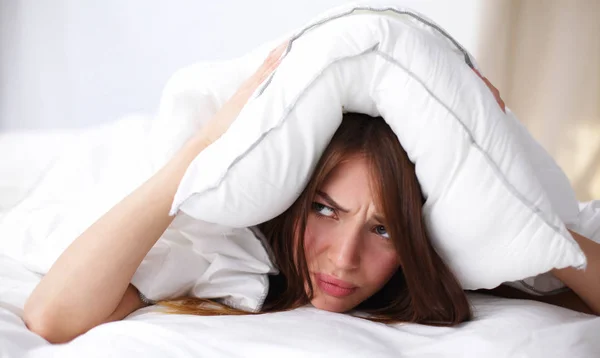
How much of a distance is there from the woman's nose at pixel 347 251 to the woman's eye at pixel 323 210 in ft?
0.16

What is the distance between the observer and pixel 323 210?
100 centimetres

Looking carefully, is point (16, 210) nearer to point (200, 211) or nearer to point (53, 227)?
point (53, 227)

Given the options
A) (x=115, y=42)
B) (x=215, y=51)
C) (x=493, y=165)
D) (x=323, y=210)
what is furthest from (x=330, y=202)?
(x=115, y=42)

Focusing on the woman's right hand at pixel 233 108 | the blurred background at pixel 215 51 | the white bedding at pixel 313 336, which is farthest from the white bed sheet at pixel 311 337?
the blurred background at pixel 215 51

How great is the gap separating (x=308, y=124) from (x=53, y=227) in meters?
0.61

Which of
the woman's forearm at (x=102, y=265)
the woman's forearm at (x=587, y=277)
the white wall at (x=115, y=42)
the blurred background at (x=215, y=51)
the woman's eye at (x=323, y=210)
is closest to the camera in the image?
the woman's forearm at (x=102, y=265)

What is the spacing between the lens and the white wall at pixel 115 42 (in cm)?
257

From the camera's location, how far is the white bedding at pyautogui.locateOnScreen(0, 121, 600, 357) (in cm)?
76

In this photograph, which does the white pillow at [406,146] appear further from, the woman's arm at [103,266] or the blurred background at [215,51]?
the blurred background at [215,51]

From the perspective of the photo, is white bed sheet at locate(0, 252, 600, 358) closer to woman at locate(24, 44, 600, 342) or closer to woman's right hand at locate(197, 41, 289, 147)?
woman at locate(24, 44, 600, 342)

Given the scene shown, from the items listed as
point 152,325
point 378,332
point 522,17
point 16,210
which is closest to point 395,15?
point 378,332

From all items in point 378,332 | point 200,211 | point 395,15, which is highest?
point 395,15

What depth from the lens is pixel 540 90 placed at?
2.52m

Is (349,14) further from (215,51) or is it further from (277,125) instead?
(215,51)
